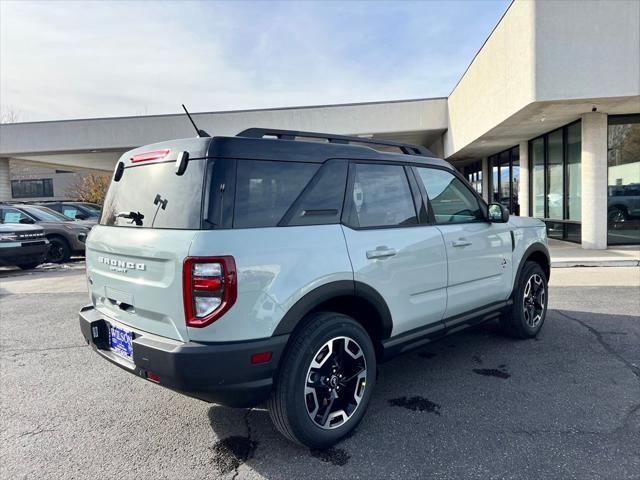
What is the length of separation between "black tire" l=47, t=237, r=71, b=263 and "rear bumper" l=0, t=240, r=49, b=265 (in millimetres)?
1202

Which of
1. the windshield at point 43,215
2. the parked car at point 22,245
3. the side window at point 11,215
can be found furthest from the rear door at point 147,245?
the windshield at point 43,215

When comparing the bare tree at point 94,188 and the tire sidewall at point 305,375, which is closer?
the tire sidewall at point 305,375

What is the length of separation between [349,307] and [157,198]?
1.47m

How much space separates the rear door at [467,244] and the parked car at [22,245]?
1010cm

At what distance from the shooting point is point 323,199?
2957 mm

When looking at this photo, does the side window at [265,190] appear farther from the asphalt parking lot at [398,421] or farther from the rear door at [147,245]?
the asphalt parking lot at [398,421]

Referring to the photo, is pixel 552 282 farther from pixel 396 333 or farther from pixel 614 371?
pixel 396 333

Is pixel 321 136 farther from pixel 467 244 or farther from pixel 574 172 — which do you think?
pixel 574 172

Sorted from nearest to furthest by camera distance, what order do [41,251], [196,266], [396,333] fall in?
[196,266]
[396,333]
[41,251]

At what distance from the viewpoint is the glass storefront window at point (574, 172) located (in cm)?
1212

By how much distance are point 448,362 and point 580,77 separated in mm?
8061

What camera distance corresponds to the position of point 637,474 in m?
2.50

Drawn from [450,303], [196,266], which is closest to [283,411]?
[196,266]

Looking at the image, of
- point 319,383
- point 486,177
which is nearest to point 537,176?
point 486,177
